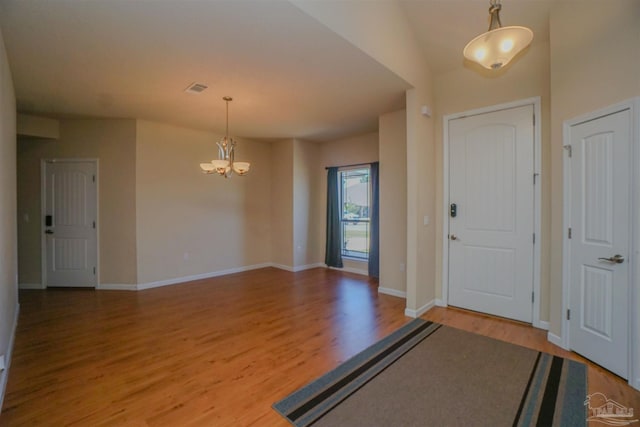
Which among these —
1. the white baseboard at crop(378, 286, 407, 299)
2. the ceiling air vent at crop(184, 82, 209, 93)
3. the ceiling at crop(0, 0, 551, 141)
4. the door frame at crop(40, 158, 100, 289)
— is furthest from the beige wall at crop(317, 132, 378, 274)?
the door frame at crop(40, 158, 100, 289)

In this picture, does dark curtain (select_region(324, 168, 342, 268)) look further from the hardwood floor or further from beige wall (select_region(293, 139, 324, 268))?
the hardwood floor

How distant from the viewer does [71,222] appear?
15.8ft

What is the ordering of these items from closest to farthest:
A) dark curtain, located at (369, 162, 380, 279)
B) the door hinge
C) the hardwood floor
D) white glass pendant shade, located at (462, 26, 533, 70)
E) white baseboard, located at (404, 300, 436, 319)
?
white glass pendant shade, located at (462, 26, 533, 70) → the hardwood floor → the door hinge → white baseboard, located at (404, 300, 436, 319) → dark curtain, located at (369, 162, 380, 279)

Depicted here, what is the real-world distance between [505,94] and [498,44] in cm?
189

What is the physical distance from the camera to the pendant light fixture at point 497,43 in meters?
1.77

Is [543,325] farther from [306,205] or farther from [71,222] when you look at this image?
[71,222]

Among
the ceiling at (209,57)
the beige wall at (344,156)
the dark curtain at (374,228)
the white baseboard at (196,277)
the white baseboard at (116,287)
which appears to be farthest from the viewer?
the beige wall at (344,156)

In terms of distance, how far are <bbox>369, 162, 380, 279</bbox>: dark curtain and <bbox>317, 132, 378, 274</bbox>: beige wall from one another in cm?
33

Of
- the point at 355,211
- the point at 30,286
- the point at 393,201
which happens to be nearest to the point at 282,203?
the point at 355,211

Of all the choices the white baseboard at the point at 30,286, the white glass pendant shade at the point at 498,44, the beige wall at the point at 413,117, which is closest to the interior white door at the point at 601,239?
the white glass pendant shade at the point at 498,44

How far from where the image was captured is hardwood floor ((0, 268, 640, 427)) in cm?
199

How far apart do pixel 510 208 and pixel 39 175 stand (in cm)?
703

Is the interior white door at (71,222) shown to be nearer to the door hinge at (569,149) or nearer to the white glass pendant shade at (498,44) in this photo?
the white glass pendant shade at (498,44)

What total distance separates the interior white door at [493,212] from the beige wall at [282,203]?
3367mm
